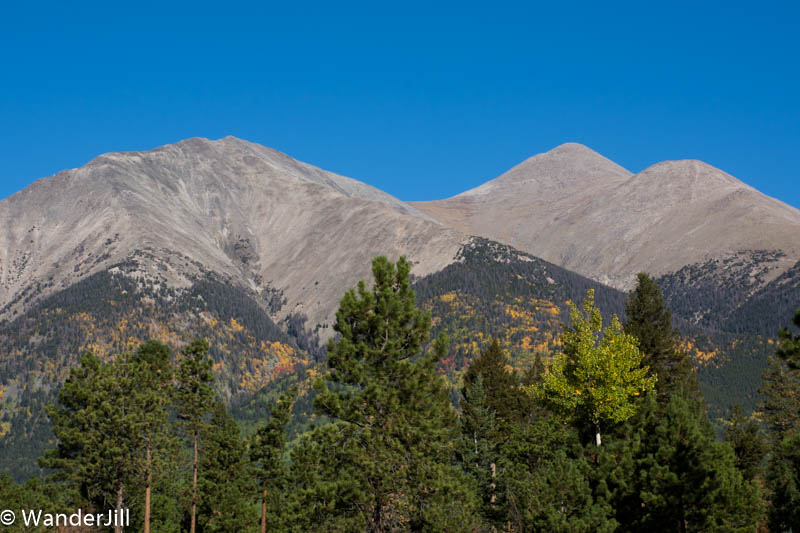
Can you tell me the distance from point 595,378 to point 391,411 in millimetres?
15591

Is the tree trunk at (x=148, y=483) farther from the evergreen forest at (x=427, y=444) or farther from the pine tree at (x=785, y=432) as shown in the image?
the pine tree at (x=785, y=432)

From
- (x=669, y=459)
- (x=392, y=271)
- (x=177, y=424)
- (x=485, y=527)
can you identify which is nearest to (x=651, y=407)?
(x=669, y=459)

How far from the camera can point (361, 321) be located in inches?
1599

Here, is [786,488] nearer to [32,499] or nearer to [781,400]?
[781,400]

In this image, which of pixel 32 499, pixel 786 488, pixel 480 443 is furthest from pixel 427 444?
pixel 32 499

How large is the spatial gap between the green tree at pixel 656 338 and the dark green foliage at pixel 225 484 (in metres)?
34.5

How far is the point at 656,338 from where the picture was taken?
196ft

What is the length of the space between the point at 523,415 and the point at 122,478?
107 ft

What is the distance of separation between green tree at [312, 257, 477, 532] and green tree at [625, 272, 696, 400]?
22.4 meters

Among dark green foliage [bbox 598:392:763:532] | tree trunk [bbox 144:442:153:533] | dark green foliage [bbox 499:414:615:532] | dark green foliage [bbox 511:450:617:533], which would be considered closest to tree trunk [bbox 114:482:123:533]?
tree trunk [bbox 144:442:153:533]

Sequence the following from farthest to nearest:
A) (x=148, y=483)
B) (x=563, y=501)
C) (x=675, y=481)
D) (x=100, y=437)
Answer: (x=100, y=437) → (x=148, y=483) → (x=675, y=481) → (x=563, y=501)

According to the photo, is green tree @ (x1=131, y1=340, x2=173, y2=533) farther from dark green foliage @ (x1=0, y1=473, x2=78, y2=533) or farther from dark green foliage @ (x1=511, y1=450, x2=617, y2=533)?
dark green foliage @ (x1=511, y1=450, x2=617, y2=533)

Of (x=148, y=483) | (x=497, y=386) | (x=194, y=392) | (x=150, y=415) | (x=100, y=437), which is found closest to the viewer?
(x=148, y=483)

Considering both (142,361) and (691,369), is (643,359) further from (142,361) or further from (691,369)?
(142,361)
